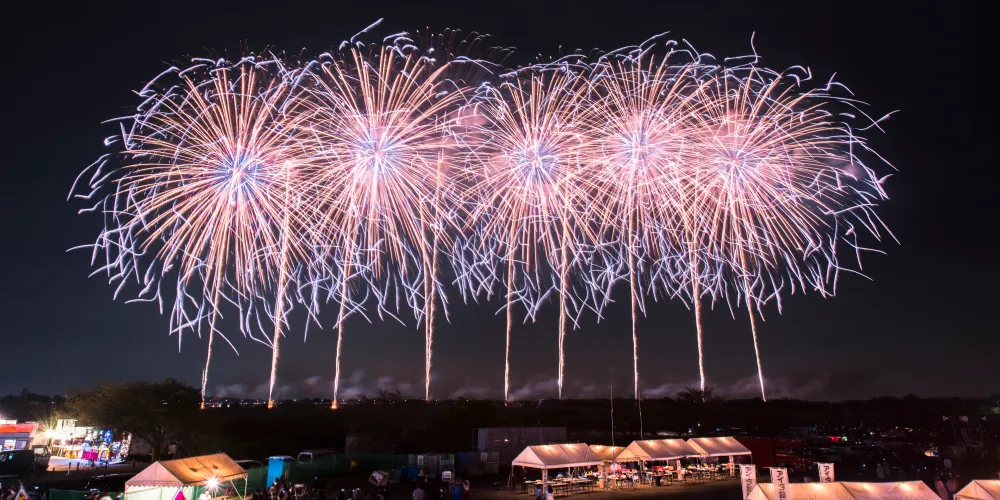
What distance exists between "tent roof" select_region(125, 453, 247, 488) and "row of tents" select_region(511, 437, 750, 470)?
32.7ft

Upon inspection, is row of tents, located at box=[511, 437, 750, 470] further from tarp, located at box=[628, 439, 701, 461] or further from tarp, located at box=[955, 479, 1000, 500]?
tarp, located at box=[955, 479, 1000, 500]

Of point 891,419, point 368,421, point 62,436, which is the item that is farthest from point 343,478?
point 891,419

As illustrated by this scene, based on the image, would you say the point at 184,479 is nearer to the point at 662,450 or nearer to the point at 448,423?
the point at 662,450

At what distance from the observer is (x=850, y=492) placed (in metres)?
13.7

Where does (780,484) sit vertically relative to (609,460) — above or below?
above

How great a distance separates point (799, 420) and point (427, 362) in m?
87.0

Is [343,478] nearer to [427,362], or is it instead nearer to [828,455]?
[427,362]

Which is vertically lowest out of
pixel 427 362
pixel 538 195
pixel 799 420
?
pixel 799 420

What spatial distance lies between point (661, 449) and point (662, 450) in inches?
2.3

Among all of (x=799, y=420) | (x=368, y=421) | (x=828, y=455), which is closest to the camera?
(x=828, y=455)

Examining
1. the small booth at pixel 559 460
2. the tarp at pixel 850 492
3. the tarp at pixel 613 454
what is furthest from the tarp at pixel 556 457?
the tarp at pixel 850 492

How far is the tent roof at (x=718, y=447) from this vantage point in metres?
28.6

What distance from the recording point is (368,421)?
58344mm

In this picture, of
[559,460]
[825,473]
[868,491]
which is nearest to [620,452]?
[559,460]
